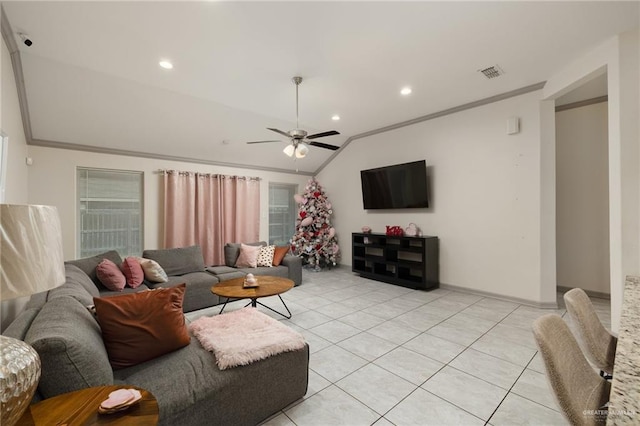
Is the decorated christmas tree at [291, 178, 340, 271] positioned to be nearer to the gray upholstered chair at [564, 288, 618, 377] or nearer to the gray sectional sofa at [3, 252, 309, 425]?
the gray sectional sofa at [3, 252, 309, 425]

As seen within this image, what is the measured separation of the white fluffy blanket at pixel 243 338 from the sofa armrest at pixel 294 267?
105 inches

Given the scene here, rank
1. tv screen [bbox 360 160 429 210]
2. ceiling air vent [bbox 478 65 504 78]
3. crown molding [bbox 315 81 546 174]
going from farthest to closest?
tv screen [bbox 360 160 429 210]
crown molding [bbox 315 81 546 174]
ceiling air vent [bbox 478 65 504 78]

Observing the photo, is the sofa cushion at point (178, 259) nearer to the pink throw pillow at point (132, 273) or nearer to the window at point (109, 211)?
the pink throw pillow at point (132, 273)

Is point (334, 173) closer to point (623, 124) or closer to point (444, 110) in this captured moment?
point (444, 110)

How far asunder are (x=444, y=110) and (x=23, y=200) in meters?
6.21

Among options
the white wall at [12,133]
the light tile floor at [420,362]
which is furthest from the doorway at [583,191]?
the white wall at [12,133]

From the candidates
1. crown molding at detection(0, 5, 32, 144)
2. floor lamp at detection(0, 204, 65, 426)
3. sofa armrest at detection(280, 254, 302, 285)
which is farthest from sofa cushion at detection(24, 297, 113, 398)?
sofa armrest at detection(280, 254, 302, 285)

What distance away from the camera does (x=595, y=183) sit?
3.96 metres

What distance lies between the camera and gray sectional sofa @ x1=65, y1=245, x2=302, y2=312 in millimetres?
3451

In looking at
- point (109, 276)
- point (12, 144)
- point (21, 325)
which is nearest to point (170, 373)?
point (21, 325)

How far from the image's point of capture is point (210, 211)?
537cm

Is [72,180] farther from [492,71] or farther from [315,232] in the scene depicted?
[492,71]

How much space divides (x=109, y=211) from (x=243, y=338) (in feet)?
13.7

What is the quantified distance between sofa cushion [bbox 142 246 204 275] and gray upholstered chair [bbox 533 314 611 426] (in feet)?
14.4
